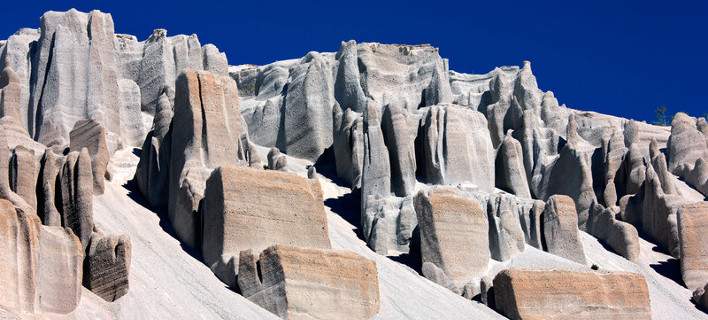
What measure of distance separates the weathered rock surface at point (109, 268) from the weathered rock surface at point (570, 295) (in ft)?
54.3

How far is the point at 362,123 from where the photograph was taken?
6288cm

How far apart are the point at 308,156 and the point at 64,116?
1180cm

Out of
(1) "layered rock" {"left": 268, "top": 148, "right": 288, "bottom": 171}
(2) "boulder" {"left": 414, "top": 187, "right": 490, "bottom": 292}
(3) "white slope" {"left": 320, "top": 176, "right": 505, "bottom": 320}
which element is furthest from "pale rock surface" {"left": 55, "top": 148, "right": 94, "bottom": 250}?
(2) "boulder" {"left": 414, "top": 187, "right": 490, "bottom": 292}

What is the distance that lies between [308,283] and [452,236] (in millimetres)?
9897

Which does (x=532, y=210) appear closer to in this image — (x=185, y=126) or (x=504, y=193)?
(x=504, y=193)

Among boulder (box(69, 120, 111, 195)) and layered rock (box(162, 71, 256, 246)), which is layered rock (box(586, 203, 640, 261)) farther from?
boulder (box(69, 120, 111, 195))

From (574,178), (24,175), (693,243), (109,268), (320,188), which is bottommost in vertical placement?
(693,243)

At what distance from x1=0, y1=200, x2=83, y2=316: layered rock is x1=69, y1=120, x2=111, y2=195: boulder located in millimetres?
10488

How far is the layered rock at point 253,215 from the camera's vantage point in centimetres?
4906

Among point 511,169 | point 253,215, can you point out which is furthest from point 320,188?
point 511,169

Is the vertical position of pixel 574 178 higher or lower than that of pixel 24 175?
lower

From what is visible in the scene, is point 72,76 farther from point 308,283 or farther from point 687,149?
point 687,149

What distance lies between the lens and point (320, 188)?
52.5 meters

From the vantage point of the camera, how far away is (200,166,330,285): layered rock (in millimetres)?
49062
